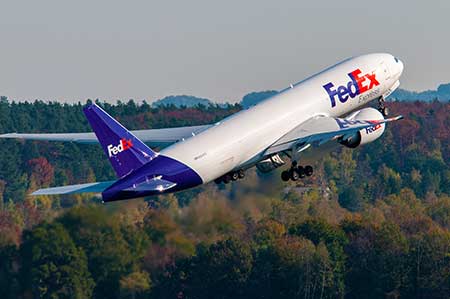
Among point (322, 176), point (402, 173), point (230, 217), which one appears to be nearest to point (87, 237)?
point (230, 217)

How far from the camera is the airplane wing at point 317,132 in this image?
8325 cm

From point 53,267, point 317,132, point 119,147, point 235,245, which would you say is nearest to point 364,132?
point 317,132

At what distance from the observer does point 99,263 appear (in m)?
101

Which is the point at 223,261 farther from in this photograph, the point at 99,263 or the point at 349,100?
the point at 349,100

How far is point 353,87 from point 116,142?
62.1 feet

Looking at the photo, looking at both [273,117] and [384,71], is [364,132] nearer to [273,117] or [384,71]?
[273,117]

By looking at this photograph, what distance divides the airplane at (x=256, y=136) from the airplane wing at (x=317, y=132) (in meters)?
0.06

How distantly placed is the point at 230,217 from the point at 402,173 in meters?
97.4

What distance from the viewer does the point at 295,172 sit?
8600 cm

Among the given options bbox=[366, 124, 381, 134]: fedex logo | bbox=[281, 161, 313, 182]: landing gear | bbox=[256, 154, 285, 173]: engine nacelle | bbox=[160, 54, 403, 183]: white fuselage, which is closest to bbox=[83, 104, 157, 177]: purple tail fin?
bbox=[160, 54, 403, 183]: white fuselage

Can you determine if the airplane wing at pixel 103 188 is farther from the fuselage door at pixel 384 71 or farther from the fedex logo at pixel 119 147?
the fuselage door at pixel 384 71

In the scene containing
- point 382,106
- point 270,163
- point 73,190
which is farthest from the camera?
point 382,106

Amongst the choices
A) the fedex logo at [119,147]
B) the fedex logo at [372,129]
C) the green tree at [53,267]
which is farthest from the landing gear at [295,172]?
the green tree at [53,267]

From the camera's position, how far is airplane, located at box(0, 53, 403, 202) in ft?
251
